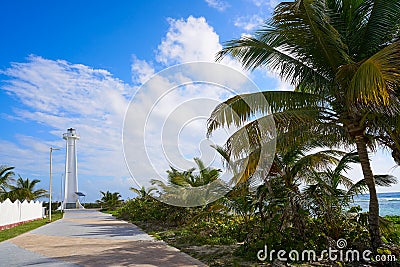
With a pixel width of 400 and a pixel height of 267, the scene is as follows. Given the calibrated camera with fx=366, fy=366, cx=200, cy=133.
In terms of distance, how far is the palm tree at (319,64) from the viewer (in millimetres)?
7973

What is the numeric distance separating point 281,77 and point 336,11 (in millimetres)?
2006

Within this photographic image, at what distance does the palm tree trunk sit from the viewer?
808 cm

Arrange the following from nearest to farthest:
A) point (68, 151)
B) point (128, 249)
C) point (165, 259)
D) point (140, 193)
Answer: point (165, 259), point (128, 249), point (140, 193), point (68, 151)

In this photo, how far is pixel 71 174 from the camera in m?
46.3

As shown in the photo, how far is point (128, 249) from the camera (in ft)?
33.6

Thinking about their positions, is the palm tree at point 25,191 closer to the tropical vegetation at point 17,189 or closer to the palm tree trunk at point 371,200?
the tropical vegetation at point 17,189

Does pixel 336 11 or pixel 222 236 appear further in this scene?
pixel 222 236

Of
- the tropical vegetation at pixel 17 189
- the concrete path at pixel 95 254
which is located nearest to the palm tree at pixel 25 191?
the tropical vegetation at pixel 17 189

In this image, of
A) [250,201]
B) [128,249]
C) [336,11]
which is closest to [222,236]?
[250,201]

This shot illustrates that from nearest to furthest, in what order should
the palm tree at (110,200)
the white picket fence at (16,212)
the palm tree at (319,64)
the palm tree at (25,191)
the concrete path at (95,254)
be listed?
1. the palm tree at (319,64)
2. the concrete path at (95,254)
3. the white picket fence at (16,212)
4. the palm tree at (25,191)
5. the palm tree at (110,200)

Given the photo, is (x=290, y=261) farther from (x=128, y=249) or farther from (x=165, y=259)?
(x=128, y=249)

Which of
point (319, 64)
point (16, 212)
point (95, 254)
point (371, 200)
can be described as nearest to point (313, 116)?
point (319, 64)

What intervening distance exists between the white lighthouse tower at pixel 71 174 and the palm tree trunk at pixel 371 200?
4287cm

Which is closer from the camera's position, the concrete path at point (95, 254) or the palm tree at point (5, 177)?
the concrete path at point (95, 254)
